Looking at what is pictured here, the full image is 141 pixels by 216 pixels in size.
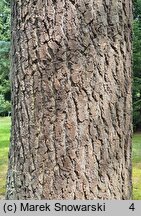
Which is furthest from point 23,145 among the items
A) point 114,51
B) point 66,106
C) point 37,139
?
point 114,51

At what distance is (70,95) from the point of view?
188 centimetres

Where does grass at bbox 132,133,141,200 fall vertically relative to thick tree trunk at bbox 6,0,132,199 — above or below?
below

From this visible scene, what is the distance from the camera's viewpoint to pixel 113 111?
195 centimetres

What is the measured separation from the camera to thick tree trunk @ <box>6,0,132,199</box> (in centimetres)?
188

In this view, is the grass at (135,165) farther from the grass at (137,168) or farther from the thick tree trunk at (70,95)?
the thick tree trunk at (70,95)

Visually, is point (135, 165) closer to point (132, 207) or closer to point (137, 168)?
point (137, 168)

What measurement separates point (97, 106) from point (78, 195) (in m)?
0.44

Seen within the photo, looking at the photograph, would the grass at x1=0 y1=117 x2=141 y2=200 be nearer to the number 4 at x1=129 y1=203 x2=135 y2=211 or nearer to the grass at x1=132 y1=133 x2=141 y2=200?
Answer: the grass at x1=132 y1=133 x2=141 y2=200

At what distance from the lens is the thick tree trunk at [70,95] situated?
1.88 m

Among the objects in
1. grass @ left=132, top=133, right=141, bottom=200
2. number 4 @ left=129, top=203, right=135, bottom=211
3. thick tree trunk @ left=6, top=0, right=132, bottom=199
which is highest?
thick tree trunk @ left=6, top=0, right=132, bottom=199

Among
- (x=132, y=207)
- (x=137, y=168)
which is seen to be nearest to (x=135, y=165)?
(x=137, y=168)

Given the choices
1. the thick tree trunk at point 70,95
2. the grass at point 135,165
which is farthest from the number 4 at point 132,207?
the grass at point 135,165

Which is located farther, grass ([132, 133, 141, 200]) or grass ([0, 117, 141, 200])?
grass ([0, 117, 141, 200])

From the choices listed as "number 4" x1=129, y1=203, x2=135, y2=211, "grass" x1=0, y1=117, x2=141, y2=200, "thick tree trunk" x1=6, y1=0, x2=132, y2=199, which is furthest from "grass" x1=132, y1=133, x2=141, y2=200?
"thick tree trunk" x1=6, y1=0, x2=132, y2=199
